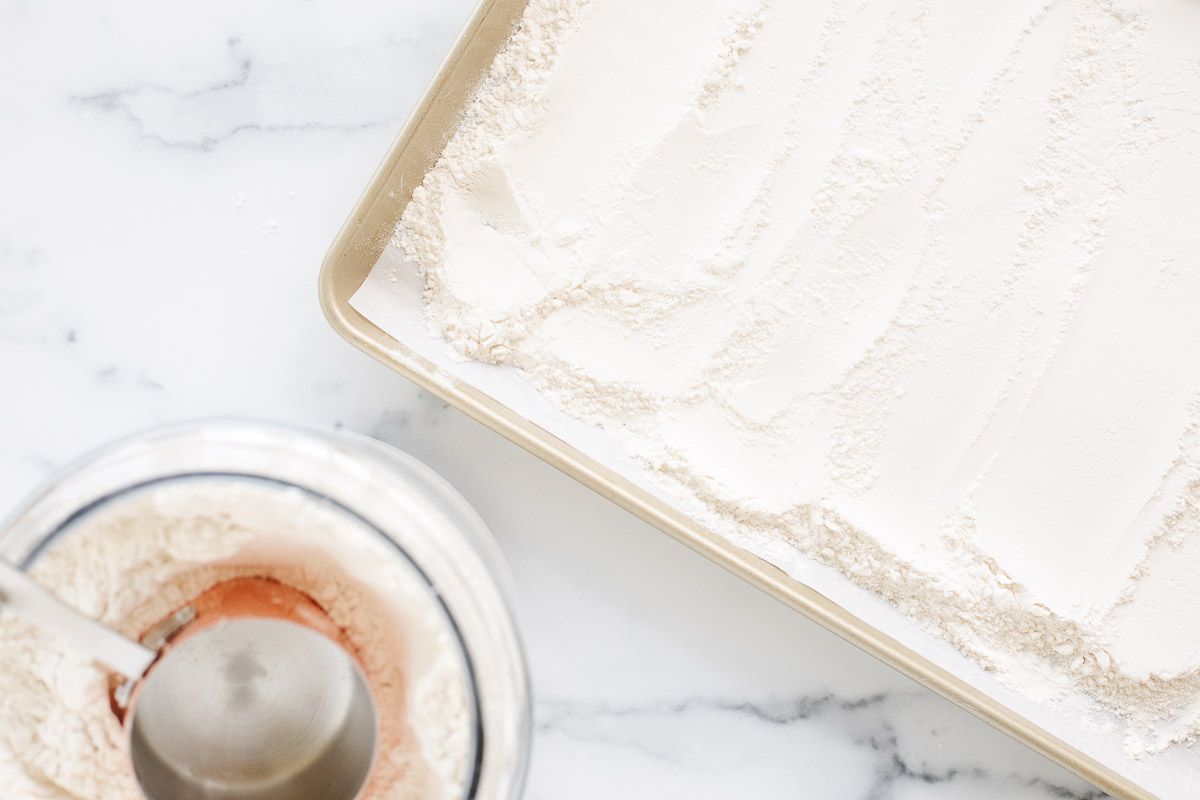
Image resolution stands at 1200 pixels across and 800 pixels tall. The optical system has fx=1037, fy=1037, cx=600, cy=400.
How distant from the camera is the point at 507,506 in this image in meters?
0.57

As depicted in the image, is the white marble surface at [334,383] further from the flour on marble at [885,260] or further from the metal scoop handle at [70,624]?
the metal scoop handle at [70,624]

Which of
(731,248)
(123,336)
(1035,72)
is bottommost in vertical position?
(123,336)

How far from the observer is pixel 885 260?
547mm

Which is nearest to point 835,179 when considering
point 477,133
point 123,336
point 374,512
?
point 477,133

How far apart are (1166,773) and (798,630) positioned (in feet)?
0.68

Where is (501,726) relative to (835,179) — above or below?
below

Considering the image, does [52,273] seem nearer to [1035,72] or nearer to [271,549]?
[271,549]

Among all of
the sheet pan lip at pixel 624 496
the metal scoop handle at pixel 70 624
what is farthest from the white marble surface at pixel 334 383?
the metal scoop handle at pixel 70 624

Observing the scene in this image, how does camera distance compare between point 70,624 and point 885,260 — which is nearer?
point 70,624

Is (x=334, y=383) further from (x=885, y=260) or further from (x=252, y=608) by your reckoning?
(x=885, y=260)

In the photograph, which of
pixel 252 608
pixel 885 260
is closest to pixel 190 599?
pixel 252 608

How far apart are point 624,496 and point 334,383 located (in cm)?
18

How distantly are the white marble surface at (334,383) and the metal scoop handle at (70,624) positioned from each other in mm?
200

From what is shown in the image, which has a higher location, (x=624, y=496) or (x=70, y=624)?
(x=624, y=496)
